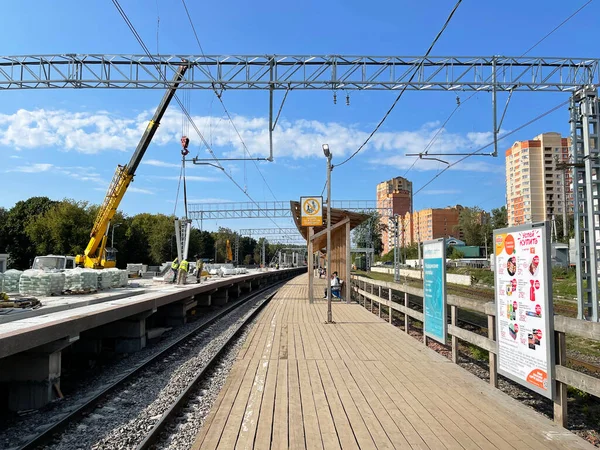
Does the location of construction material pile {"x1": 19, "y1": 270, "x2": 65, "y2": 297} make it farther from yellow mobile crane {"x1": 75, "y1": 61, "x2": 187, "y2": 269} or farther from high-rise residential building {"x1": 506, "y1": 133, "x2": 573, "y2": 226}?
high-rise residential building {"x1": 506, "y1": 133, "x2": 573, "y2": 226}

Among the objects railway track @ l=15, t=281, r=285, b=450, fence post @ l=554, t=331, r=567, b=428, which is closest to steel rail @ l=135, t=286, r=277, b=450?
railway track @ l=15, t=281, r=285, b=450

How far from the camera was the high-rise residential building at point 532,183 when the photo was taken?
233 feet

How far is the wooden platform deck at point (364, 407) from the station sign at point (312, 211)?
26.0 feet

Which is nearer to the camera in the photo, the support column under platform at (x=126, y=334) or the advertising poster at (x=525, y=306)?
the advertising poster at (x=525, y=306)

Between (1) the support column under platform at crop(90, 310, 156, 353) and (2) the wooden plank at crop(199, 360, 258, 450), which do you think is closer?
(2) the wooden plank at crop(199, 360, 258, 450)

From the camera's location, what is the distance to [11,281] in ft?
52.9

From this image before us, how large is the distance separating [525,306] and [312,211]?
463 inches

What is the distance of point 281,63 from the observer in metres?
13.3

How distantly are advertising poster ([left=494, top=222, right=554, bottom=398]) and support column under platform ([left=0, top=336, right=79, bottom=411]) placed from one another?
5.80 metres

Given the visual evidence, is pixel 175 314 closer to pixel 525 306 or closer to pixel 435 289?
pixel 435 289

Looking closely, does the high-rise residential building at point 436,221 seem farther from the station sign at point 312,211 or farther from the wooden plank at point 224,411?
the wooden plank at point 224,411

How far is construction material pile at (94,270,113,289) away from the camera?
63.2 feet

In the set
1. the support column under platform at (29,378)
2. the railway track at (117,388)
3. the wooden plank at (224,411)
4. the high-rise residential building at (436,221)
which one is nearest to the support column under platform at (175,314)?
the railway track at (117,388)

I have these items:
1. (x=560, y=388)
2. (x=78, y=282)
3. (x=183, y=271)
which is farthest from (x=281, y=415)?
(x=183, y=271)
